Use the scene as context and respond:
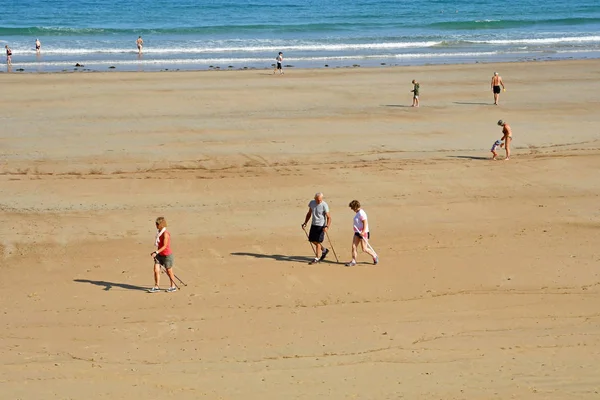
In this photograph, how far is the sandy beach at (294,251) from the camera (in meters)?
10.6

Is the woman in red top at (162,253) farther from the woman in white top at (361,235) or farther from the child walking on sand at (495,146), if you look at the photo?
the child walking on sand at (495,146)

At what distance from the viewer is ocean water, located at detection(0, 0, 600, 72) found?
137 ft

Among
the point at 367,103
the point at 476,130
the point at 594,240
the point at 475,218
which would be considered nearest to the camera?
the point at 594,240

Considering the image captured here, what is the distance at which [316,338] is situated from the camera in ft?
37.8

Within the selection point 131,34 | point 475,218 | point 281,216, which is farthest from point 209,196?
point 131,34

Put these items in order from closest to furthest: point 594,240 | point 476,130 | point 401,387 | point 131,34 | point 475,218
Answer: point 401,387 < point 594,240 < point 475,218 < point 476,130 < point 131,34

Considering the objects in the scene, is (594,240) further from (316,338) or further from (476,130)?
(476,130)

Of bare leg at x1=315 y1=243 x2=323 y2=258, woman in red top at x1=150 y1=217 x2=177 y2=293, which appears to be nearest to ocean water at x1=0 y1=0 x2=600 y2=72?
bare leg at x1=315 y1=243 x2=323 y2=258

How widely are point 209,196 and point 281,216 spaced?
6.53ft

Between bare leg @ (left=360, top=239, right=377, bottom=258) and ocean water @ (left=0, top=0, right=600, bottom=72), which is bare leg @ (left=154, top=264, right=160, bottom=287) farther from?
ocean water @ (left=0, top=0, right=600, bottom=72)

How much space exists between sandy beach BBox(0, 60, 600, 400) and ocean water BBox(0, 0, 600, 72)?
43.4 feet

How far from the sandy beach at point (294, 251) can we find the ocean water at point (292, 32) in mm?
13233

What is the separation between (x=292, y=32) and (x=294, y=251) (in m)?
41.8

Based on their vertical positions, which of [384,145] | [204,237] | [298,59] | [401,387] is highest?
[298,59]
